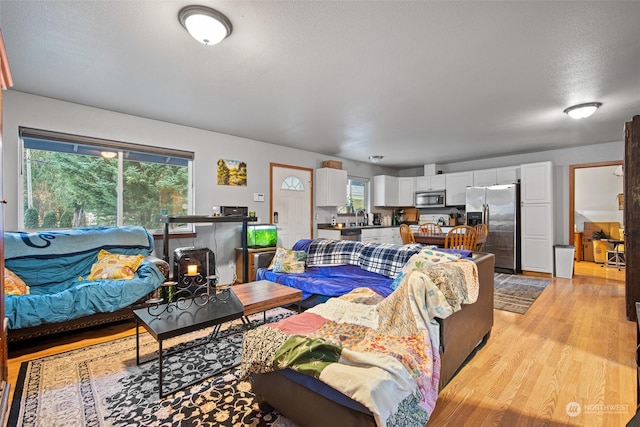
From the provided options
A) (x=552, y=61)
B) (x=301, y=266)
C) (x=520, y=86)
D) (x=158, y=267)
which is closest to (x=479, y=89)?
(x=520, y=86)

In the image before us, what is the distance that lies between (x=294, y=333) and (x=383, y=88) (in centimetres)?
242

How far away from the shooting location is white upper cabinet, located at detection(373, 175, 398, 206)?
7094mm

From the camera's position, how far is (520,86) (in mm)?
2859

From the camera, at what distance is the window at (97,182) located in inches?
127

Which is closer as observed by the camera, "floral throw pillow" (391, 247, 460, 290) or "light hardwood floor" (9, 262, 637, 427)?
"light hardwood floor" (9, 262, 637, 427)

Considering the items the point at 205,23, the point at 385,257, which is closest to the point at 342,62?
the point at 205,23

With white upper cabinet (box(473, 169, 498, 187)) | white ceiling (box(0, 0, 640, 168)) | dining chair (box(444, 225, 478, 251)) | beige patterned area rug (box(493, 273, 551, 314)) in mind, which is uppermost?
white ceiling (box(0, 0, 640, 168))

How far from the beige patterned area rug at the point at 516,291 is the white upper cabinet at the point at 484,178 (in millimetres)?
1840

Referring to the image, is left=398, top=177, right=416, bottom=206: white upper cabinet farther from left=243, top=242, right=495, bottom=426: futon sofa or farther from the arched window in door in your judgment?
left=243, top=242, right=495, bottom=426: futon sofa

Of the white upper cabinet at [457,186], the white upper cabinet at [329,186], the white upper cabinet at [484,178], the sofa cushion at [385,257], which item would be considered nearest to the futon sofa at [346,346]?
the sofa cushion at [385,257]

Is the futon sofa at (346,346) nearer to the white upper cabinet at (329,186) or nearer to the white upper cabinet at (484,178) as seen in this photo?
the white upper cabinet at (329,186)

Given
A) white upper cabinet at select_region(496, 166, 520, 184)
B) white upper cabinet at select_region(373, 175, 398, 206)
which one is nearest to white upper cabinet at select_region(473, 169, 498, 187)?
white upper cabinet at select_region(496, 166, 520, 184)

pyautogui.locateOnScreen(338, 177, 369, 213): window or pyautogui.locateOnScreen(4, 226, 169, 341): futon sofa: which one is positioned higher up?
pyautogui.locateOnScreen(338, 177, 369, 213): window

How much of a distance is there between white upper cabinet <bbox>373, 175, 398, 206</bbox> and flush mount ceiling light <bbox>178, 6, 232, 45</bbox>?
5.53 m
